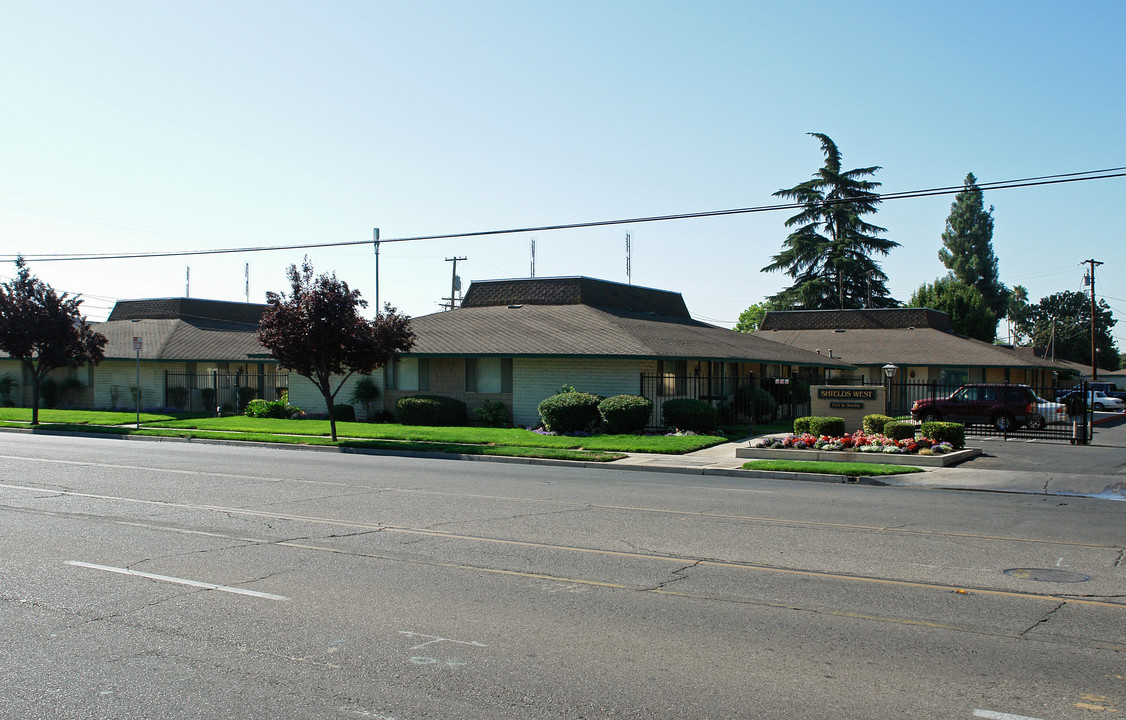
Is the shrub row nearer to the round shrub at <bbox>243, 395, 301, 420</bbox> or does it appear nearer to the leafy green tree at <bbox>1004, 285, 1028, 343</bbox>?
the round shrub at <bbox>243, 395, 301, 420</bbox>

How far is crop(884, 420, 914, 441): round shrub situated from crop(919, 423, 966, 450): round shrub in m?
0.50

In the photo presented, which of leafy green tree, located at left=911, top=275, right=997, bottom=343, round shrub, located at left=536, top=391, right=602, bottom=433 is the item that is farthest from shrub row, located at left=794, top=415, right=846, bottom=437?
leafy green tree, located at left=911, top=275, right=997, bottom=343

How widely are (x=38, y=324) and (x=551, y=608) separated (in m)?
33.2

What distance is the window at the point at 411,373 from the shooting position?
3356cm

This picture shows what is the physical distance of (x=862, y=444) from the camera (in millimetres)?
21953

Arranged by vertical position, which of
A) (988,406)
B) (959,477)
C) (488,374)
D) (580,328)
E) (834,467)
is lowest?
(959,477)

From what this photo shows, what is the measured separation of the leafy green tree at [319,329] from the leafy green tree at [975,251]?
7840 centimetres

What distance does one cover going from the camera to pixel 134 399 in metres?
42.1

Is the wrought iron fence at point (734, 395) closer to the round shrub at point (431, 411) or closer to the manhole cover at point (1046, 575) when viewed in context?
the round shrub at point (431, 411)

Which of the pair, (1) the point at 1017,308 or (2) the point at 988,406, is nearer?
(2) the point at 988,406

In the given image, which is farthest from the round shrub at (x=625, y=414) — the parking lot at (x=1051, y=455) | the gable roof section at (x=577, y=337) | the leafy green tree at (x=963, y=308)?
the leafy green tree at (x=963, y=308)

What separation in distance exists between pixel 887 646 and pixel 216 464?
15.9 meters

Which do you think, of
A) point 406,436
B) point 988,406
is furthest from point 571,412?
point 988,406

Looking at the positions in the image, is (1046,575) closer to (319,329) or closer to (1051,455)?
(1051,455)
